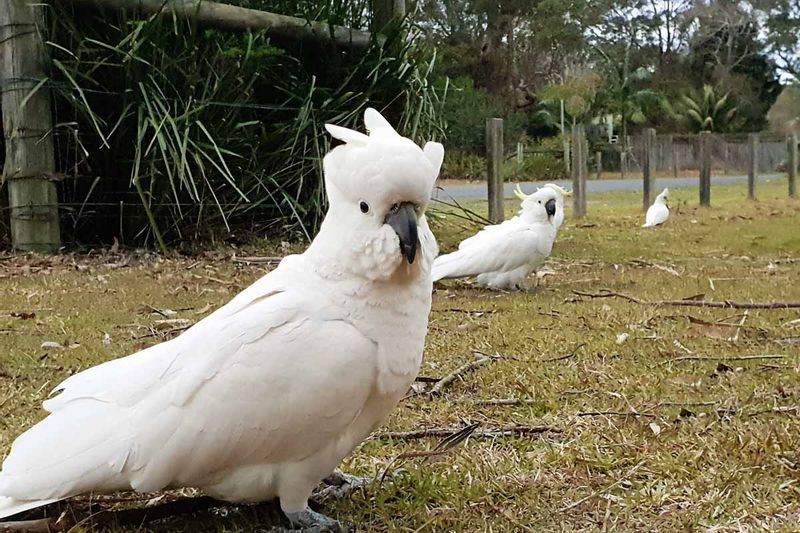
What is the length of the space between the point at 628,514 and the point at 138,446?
0.83m

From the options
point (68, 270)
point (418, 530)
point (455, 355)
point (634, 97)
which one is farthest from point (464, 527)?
point (634, 97)

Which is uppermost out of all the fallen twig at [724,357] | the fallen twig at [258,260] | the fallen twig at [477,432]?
the fallen twig at [258,260]

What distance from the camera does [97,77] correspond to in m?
4.62

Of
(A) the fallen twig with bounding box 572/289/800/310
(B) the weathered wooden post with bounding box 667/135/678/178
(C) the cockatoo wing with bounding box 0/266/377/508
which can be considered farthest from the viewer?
(B) the weathered wooden post with bounding box 667/135/678/178

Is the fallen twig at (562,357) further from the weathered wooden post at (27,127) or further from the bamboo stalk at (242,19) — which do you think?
the weathered wooden post at (27,127)

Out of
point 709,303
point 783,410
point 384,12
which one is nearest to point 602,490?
point 783,410

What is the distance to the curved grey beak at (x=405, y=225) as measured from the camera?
1.32 m

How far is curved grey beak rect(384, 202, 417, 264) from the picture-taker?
1318 millimetres

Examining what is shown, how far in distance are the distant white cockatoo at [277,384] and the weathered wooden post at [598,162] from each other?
18.5 meters

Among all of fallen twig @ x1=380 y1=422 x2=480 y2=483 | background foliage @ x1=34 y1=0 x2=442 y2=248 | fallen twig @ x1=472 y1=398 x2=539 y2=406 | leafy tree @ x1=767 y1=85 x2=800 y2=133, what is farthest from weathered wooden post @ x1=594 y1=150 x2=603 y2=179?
fallen twig @ x1=380 y1=422 x2=480 y2=483

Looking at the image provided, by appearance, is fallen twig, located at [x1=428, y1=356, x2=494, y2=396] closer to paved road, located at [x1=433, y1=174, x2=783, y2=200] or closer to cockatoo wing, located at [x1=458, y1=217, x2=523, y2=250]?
cockatoo wing, located at [x1=458, y1=217, x2=523, y2=250]

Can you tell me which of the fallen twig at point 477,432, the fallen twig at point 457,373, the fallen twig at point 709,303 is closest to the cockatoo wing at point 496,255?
the fallen twig at point 709,303

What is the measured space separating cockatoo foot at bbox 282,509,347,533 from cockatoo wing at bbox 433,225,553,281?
261 centimetres

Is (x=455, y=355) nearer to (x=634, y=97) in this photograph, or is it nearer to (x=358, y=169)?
(x=358, y=169)
